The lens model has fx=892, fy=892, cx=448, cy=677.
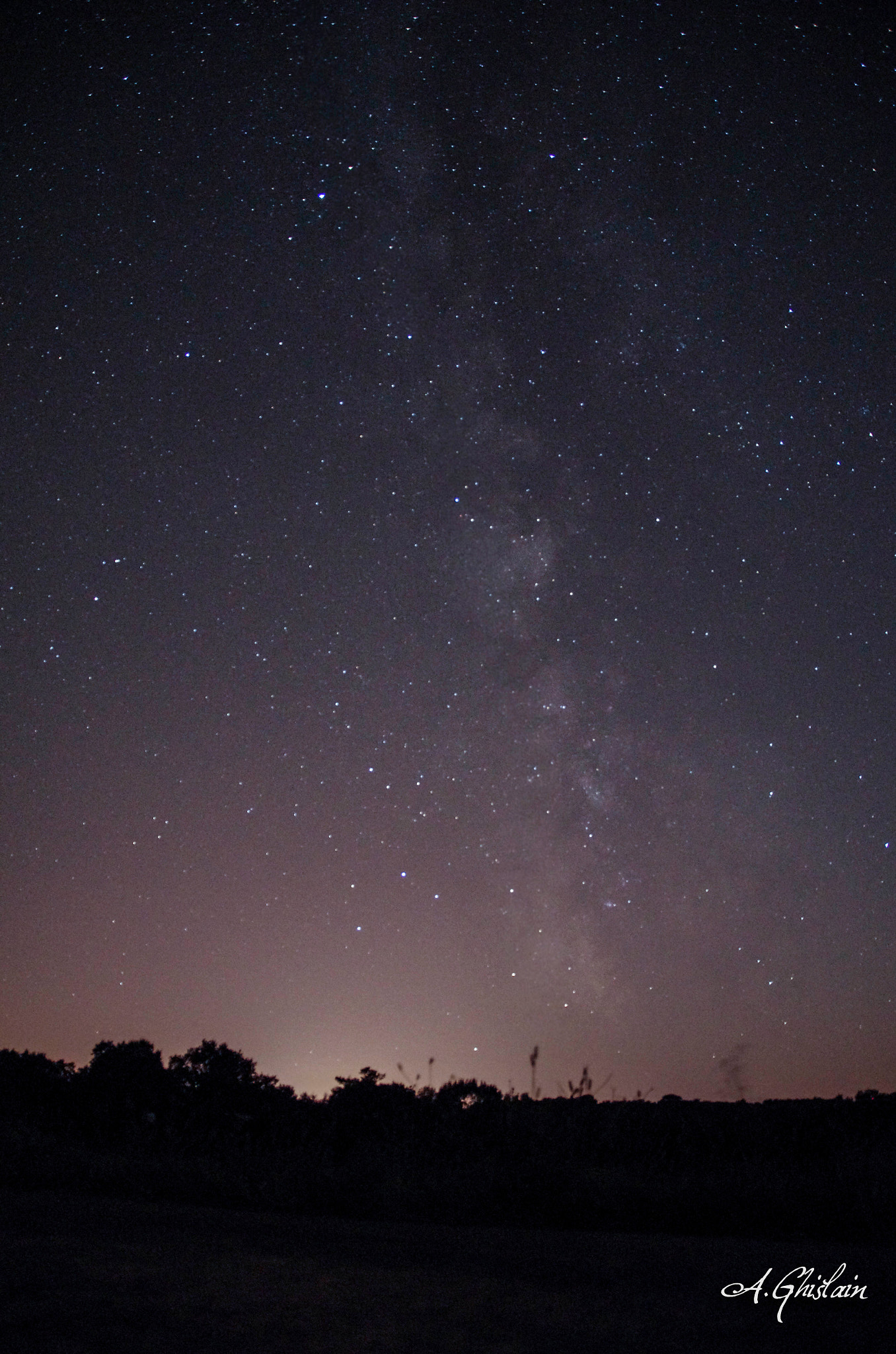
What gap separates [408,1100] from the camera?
1099 cm

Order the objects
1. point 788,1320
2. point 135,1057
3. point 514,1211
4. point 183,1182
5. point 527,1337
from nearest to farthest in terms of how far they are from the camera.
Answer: point 527,1337 → point 788,1320 → point 514,1211 → point 183,1182 → point 135,1057

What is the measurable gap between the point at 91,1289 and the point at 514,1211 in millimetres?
3433

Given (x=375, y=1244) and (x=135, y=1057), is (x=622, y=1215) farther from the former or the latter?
(x=135, y=1057)

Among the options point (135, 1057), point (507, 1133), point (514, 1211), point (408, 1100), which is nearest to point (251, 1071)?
point (135, 1057)
